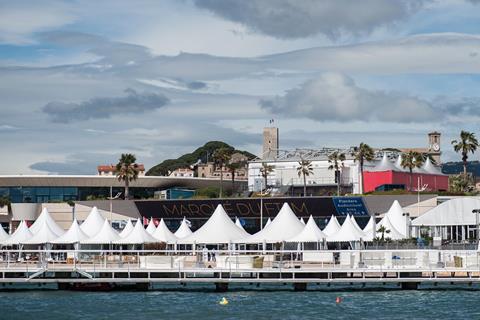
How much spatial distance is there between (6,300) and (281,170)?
8510 centimetres

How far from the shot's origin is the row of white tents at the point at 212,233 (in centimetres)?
7625

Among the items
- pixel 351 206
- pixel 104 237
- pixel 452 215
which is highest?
pixel 351 206

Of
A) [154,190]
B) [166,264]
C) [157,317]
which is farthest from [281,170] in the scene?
[157,317]

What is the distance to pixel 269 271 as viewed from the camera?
66.3 m

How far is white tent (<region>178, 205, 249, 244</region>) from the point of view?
76.2 m

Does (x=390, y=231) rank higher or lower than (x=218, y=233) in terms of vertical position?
higher

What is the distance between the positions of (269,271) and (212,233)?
36.4 feet

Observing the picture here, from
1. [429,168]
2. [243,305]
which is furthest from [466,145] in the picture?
[243,305]

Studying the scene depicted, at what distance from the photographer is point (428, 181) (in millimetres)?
144000

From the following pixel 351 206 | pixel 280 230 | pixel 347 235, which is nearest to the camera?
pixel 280 230

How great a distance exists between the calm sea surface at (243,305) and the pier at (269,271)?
84 cm

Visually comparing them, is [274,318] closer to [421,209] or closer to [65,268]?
[65,268]

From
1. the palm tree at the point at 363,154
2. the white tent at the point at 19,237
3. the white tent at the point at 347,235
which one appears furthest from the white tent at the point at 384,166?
the white tent at the point at 19,237

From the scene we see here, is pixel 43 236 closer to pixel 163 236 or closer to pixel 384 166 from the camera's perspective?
pixel 163 236
